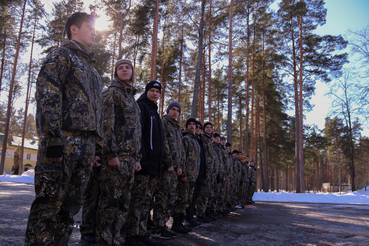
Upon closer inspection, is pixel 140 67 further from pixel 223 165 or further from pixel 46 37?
pixel 223 165

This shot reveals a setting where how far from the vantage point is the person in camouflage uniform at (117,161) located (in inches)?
116

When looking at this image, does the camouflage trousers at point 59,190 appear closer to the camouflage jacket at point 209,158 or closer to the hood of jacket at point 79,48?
the hood of jacket at point 79,48

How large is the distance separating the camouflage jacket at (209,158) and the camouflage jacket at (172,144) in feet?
5.54

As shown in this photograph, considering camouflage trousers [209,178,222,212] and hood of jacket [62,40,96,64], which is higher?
hood of jacket [62,40,96,64]

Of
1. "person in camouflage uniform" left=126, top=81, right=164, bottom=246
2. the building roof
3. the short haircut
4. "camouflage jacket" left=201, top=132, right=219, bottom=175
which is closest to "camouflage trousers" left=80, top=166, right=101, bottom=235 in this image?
"person in camouflage uniform" left=126, top=81, right=164, bottom=246

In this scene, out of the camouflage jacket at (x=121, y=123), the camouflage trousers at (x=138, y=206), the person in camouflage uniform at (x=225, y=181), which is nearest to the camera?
the camouflage jacket at (x=121, y=123)

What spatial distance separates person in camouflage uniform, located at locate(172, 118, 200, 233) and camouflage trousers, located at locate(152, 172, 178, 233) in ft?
1.97

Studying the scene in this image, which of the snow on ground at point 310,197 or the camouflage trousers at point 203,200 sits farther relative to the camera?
the snow on ground at point 310,197

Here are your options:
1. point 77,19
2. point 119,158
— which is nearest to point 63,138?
point 119,158

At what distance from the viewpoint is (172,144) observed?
14.5 feet

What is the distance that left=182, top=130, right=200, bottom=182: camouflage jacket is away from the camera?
5.20 meters

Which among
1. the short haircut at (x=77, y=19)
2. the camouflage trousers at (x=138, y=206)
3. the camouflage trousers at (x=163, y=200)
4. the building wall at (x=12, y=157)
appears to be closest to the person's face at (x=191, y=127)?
the camouflage trousers at (x=163, y=200)

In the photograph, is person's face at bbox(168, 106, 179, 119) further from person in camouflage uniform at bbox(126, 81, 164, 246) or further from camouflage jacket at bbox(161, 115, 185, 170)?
person in camouflage uniform at bbox(126, 81, 164, 246)

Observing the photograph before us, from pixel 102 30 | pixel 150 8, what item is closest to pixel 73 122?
pixel 150 8
